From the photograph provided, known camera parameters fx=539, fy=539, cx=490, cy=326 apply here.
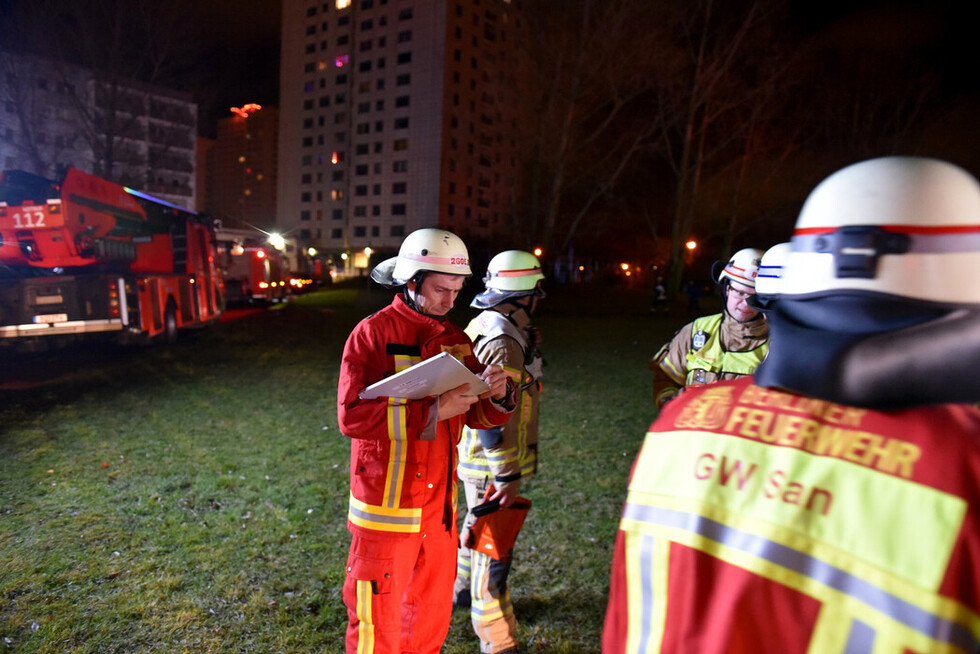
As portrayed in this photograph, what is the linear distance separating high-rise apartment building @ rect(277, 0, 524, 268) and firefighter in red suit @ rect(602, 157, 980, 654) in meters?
53.7

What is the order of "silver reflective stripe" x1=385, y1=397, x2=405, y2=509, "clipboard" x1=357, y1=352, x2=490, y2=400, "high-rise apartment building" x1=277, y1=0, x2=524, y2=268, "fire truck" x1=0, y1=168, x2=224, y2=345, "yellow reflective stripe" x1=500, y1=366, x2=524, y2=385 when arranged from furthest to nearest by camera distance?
"high-rise apartment building" x1=277, y1=0, x2=524, y2=268, "fire truck" x1=0, y1=168, x2=224, y2=345, "yellow reflective stripe" x1=500, y1=366, x2=524, y2=385, "silver reflective stripe" x1=385, y1=397, x2=405, y2=509, "clipboard" x1=357, y1=352, x2=490, y2=400

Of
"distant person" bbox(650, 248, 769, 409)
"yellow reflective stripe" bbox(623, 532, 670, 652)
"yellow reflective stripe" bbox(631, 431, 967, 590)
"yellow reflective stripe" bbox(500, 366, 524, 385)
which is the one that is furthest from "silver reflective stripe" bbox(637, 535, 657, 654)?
"distant person" bbox(650, 248, 769, 409)

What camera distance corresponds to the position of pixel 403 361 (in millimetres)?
2426

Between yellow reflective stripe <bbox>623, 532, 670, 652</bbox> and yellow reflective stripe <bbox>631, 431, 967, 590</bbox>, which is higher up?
yellow reflective stripe <bbox>631, 431, 967, 590</bbox>

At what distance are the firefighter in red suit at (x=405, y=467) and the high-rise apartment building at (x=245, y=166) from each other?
10675cm

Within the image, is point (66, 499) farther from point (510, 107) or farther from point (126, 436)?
point (510, 107)

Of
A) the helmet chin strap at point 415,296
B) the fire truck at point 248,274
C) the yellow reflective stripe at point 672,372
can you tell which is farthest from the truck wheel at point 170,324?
Result: the yellow reflective stripe at point 672,372

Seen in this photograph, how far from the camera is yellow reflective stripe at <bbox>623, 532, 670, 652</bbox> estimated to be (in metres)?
1.07

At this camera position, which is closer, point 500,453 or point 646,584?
point 646,584

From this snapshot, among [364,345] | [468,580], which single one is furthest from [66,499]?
[364,345]

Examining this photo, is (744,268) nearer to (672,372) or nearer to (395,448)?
(672,372)

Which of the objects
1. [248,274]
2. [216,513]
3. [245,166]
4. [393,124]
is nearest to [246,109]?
[245,166]

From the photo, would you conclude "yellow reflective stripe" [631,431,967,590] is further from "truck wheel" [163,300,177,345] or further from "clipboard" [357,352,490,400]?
"truck wheel" [163,300,177,345]

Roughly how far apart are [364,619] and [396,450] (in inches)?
27.2
